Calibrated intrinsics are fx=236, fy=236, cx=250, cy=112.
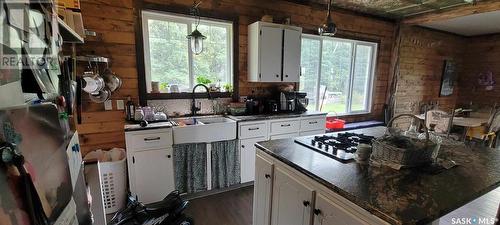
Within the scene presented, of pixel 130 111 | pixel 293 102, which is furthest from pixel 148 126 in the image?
pixel 293 102

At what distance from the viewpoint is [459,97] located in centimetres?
600

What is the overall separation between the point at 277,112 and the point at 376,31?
8.94ft

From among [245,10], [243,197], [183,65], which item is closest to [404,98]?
[245,10]

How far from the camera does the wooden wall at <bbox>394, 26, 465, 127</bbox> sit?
478 cm

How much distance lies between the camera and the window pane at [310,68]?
3.84 metres

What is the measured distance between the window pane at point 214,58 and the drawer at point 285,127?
894mm

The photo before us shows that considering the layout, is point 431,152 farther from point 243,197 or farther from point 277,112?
point 277,112

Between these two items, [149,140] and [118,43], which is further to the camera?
[118,43]

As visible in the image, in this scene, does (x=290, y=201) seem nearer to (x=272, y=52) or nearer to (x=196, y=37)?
(x=196, y=37)

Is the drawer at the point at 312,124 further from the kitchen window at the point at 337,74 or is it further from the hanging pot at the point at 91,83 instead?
the hanging pot at the point at 91,83

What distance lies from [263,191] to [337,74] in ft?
10.6

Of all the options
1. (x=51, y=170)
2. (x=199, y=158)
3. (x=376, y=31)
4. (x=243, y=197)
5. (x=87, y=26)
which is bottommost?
(x=243, y=197)

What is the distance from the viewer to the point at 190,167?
255 centimetres

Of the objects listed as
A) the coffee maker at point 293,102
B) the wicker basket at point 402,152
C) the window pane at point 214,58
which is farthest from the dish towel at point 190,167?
the wicker basket at point 402,152
